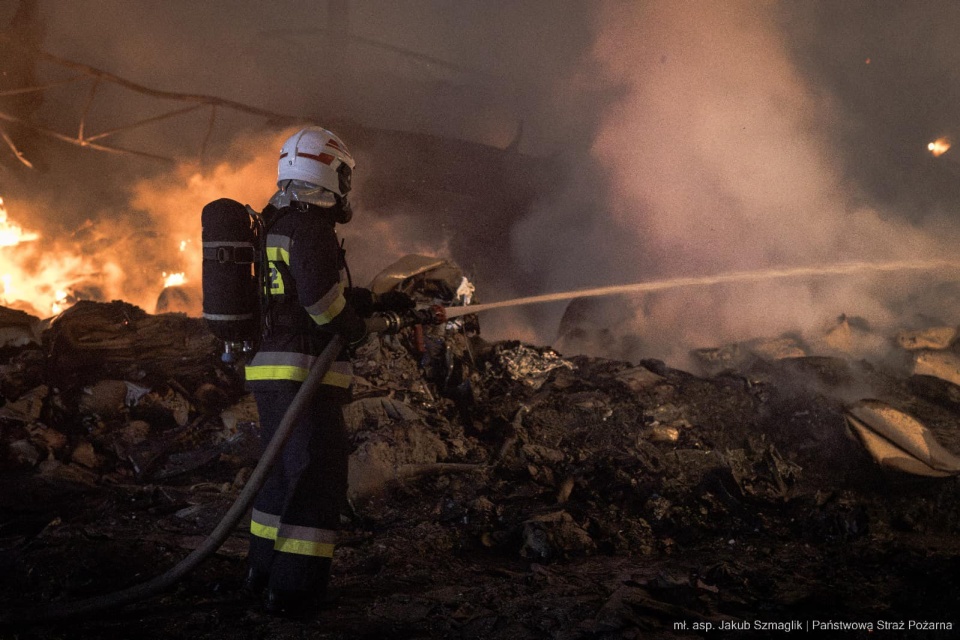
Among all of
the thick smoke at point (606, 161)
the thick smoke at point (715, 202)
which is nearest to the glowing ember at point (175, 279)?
the thick smoke at point (606, 161)

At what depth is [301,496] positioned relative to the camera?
2.59 meters

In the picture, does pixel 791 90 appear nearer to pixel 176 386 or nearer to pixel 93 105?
pixel 176 386

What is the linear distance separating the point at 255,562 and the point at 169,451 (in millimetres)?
2137

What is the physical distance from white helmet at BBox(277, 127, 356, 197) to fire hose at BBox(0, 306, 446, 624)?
68 centimetres

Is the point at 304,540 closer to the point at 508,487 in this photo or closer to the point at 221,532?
the point at 221,532

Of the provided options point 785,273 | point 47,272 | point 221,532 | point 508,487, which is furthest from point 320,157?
point 47,272

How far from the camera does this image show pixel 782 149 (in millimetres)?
7746

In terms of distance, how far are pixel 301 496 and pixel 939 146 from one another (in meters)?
13.5

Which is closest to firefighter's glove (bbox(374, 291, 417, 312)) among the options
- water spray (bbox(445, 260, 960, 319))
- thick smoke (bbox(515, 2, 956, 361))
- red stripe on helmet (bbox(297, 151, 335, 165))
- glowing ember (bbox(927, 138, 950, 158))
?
red stripe on helmet (bbox(297, 151, 335, 165))

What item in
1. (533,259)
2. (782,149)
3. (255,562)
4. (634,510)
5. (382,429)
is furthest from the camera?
(533,259)

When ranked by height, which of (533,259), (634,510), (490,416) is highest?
(533,259)

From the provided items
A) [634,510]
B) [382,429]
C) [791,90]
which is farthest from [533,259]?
[634,510]

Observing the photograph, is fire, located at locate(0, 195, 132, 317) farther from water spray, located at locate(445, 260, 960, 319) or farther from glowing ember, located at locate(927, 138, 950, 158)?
glowing ember, located at locate(927, 138, 950, 158)

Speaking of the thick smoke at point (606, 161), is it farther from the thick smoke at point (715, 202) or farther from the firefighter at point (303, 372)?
the firefighter at point (303, 372)
